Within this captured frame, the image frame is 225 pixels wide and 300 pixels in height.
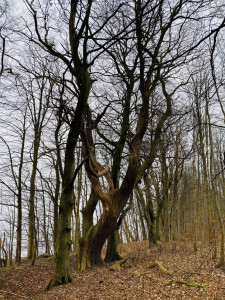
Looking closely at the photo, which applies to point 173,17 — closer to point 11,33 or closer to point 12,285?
point 11,33

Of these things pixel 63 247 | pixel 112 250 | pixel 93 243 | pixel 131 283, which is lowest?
pixel 131 283

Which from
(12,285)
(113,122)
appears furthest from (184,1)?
(12,285)

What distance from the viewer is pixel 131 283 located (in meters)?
6.56

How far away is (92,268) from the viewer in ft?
29.7

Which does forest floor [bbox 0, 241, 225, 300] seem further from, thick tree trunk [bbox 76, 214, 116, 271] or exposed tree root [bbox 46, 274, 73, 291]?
thick tree trunk [bbox 76, 214, 116, 271]

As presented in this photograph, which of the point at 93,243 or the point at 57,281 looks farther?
the point at 93,243

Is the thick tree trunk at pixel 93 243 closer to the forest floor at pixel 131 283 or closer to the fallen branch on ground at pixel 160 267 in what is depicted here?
the forest floor at pixel 131 283

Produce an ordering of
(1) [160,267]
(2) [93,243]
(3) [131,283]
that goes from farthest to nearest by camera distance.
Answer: (2) [93,243]
(1) [160,267]
(3) [131,283]

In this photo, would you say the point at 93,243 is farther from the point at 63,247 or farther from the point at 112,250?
the point at 63,247

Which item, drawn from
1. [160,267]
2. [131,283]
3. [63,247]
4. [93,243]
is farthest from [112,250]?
[63,247]

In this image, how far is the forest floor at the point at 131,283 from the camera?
555 cm

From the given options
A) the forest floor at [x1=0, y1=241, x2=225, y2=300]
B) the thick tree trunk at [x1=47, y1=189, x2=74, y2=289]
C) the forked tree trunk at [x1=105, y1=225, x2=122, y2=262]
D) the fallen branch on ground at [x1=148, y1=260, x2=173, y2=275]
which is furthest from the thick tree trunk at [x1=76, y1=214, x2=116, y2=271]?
the thick tree trunk at [x1=47, y1=189, x2=74, y2=289]


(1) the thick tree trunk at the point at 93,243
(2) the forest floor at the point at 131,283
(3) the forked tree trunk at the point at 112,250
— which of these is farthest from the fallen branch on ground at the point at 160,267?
(3) the forked tree trunk at the point at 112,250

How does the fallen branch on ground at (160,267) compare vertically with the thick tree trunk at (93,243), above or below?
below
